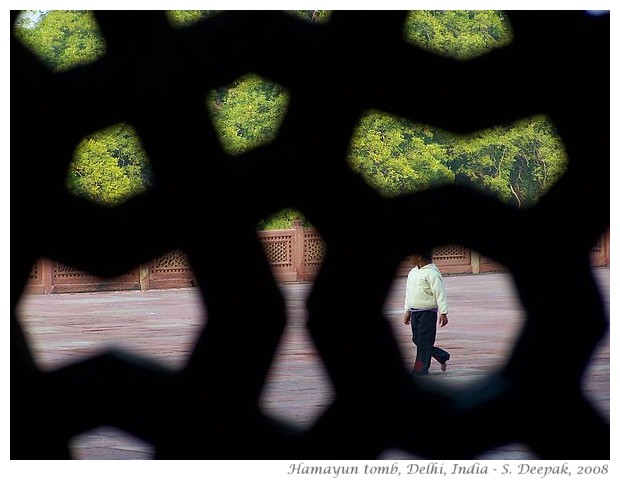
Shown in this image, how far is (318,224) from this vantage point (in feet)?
7.07

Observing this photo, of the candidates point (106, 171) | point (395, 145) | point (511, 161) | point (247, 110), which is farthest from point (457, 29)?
point (106, 171)

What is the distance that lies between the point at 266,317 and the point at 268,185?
0.27 meters

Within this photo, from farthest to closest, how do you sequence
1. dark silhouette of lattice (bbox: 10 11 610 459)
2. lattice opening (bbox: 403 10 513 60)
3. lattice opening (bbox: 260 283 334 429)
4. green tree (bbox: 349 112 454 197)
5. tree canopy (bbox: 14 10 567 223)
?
green tree (bbox: 349 112 454 197) < lattice opening (bbox: 403 10 513 60) < tree canopy (bbox: 14 10 567 223) < lattice opening (bbox: 260 283 334 429) < dark silhouette of lattice (bbox: 10 11 610 459)

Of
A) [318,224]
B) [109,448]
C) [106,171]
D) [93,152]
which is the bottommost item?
[106,171]

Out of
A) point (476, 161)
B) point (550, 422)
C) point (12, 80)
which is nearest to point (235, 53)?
point (12, 80)

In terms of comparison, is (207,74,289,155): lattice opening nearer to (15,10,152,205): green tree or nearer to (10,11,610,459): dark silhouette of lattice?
(15,10,152,205): green tree

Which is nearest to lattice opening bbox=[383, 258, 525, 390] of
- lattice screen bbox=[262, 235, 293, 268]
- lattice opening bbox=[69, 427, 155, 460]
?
lattice opening bbox=[69, 427, 155, 460]

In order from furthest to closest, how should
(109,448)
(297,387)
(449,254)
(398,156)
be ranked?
(449,254) → (398,156) → (297,387) → (109,448)

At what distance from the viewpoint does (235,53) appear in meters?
2.19

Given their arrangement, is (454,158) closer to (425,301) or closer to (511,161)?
(511,161)

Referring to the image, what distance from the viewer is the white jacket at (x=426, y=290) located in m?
4.43

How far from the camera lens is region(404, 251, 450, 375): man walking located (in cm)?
443

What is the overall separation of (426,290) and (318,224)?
2497mm
